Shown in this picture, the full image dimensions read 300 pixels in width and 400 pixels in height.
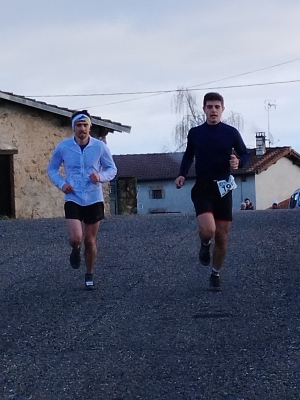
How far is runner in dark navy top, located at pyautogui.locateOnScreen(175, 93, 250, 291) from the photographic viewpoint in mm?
8398

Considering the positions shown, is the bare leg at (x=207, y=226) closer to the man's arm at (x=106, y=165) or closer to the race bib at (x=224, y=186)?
the race bib at (x=224, y=186)

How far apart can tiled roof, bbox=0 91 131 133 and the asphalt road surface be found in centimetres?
1289

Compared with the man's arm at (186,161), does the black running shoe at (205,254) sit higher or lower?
lower

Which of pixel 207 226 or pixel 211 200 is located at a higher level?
pixel 211 200

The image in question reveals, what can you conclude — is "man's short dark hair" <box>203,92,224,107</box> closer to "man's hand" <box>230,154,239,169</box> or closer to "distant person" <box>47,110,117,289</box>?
"man's hand" <box>230,154,239,169</box>

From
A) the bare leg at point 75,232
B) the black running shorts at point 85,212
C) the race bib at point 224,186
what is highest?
the race bib at point 224,186

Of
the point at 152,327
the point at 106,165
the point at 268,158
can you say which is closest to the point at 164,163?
the point at 268,158

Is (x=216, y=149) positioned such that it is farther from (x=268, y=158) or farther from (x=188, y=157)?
(x=268, y=158)

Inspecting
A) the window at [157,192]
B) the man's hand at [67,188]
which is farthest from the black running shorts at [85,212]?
the window at [157,192]

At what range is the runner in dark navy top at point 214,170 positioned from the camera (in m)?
8.40

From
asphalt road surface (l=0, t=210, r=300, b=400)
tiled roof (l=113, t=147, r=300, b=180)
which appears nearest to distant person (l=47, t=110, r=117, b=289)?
asphalt road surface (l=0, t=210, r=300, b=400)

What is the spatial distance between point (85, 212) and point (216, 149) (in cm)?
149

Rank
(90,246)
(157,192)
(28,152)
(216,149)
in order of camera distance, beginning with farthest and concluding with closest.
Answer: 1. (157,192)
2. (28,152)
3. (90,246)
4. (216,149)

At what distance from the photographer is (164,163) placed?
63125mm
